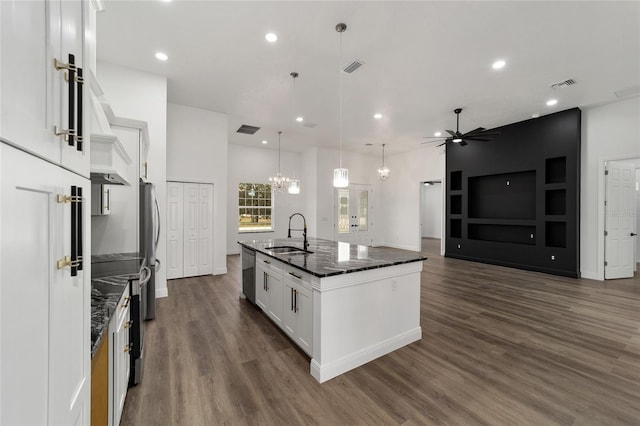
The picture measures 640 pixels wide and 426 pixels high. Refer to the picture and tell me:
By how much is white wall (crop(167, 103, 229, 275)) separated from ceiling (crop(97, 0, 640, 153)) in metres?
0.31

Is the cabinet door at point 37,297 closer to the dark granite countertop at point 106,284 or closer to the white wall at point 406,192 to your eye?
the dark granite countertop at point 106,284

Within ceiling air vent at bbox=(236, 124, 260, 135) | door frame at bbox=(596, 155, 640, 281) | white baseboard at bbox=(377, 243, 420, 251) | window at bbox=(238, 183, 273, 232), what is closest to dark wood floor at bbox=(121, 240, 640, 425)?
door frame at bbox=(596, 155, 640, 281)

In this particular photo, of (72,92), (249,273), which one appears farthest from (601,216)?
(72,92)

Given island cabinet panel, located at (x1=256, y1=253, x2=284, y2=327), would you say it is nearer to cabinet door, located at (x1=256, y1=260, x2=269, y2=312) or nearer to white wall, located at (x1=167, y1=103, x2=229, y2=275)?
cabinet door, located at (x1=256, y1=260, x2=269, y2=312)

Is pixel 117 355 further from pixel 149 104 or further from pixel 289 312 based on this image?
pixel 149 104

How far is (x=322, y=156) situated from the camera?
29.5 ft


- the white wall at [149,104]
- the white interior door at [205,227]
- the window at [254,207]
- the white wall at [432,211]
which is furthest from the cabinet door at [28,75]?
the white wall at [432,211]

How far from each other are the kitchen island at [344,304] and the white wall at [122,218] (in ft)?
5.50

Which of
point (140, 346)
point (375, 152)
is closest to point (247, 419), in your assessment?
point (140, 346)

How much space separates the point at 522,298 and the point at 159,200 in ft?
20.0

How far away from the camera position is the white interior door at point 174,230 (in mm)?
5363

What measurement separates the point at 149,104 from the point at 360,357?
4.71m

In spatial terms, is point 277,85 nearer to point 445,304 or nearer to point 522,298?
point 445,304

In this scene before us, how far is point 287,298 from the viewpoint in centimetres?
284
